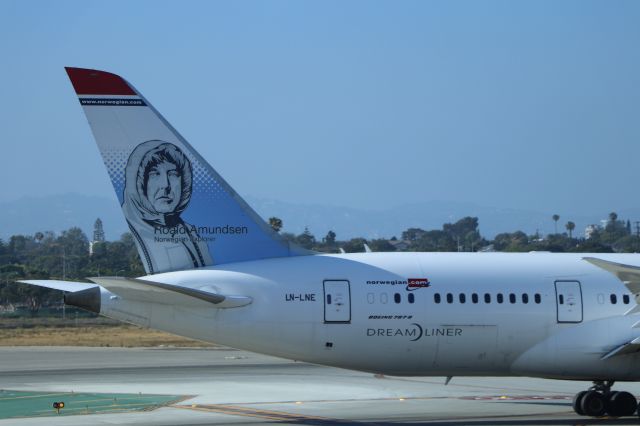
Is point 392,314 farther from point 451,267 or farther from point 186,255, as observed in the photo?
point 186,255

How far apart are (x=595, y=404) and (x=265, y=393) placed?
1013cm

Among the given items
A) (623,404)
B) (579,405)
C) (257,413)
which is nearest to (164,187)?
(257,413)

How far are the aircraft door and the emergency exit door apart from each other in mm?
5418

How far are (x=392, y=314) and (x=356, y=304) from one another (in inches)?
35.7

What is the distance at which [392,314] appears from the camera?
26531 millimetres

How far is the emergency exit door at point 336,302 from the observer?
26.2 metres

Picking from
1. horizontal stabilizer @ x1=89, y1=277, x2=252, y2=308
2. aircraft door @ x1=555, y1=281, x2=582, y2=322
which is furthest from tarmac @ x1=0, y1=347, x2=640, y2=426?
horizontal stabilizer @ x1=89, y1=277, x2=252, y2=308

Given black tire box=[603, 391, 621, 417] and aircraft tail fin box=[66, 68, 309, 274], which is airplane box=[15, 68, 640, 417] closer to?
aircraft tail fin box=[66, 68, 309, 274]

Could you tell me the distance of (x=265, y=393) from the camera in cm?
3409

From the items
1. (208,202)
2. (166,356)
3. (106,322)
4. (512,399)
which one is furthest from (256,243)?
(106,322)

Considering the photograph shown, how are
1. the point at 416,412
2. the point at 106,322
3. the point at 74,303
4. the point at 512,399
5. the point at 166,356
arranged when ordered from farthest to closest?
the point at 106,322 < the point at 166,356 < the point at 512,399 < the point at 416,412 < the point at 74,303

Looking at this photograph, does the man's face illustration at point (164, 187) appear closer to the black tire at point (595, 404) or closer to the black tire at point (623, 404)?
the black tire at point (595, 404)

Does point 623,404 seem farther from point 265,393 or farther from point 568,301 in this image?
point 265,393

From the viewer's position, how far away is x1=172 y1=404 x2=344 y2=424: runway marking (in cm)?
2781
